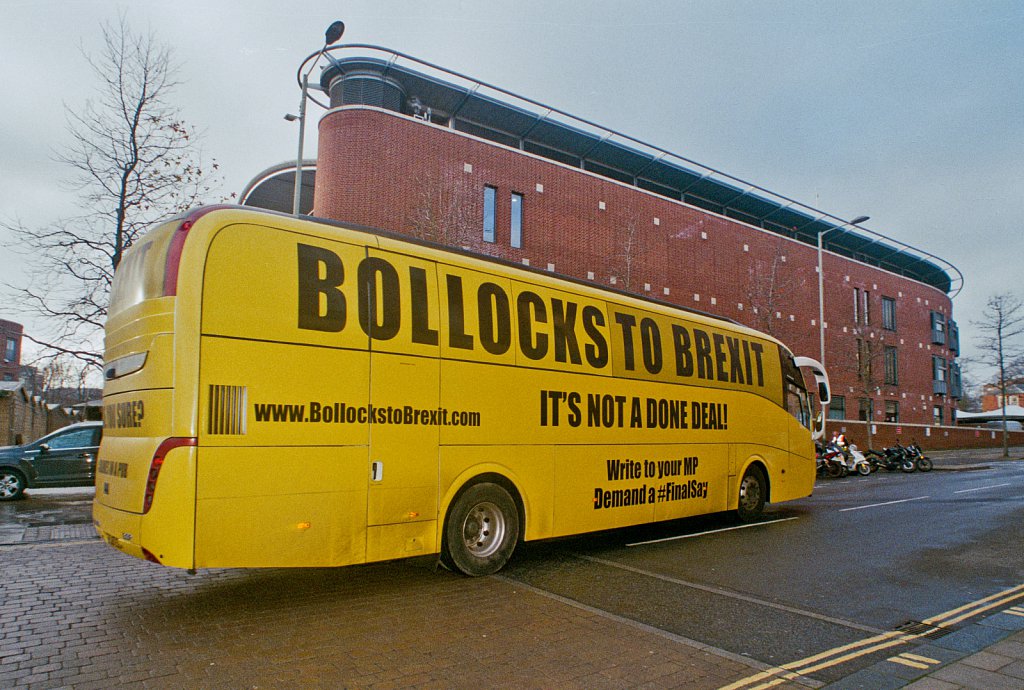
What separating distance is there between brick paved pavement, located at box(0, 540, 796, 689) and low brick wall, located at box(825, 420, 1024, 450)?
30.0 m

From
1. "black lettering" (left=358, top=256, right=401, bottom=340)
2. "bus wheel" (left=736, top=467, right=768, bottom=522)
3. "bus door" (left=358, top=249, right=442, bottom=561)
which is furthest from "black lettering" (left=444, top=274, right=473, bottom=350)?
"bus wheel" (left=736, top=467, right=768, bottom=522)

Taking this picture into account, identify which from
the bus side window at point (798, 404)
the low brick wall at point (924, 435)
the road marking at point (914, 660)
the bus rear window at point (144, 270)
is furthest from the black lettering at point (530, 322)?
the low brick wall at point (924, 435)

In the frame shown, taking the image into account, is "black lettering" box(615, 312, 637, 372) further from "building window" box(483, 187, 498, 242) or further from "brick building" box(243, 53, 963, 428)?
"building window" box(483, 187, 498, 242)

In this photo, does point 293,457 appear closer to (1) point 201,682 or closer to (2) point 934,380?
(1) point 201,682

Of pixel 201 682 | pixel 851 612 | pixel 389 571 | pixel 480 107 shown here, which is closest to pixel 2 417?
pixel 480 107

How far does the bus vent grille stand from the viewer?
17.0 feet

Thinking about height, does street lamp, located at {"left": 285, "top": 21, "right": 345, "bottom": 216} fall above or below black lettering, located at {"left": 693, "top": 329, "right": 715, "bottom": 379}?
above

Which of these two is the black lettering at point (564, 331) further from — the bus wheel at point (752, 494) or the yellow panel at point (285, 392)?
the bus wheel at point (752, 494)

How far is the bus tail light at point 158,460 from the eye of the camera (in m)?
5.05

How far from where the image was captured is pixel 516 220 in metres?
27.5

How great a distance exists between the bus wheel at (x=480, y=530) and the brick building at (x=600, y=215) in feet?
46.3

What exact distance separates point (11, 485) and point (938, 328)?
59655 millimetres

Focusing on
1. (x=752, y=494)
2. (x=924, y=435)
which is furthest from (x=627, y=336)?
(x=924, y=435)

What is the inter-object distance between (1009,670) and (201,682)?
520 cm
